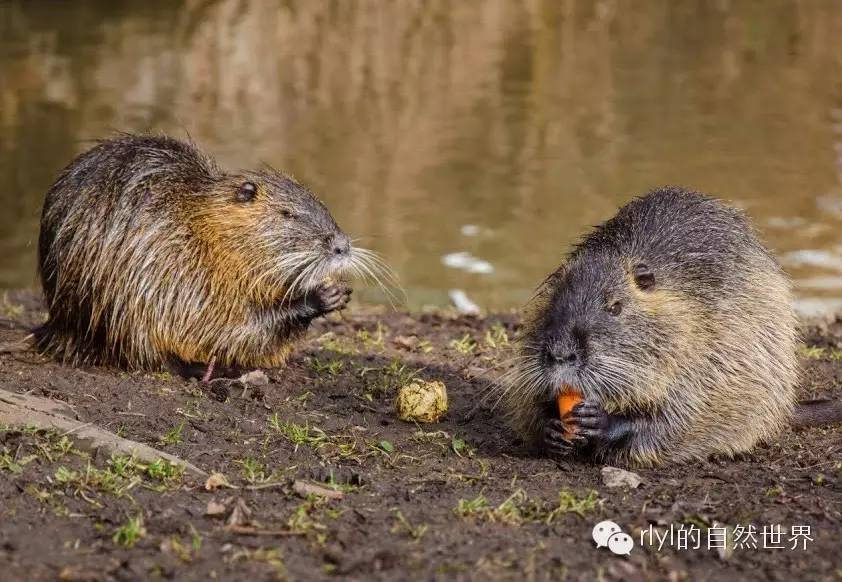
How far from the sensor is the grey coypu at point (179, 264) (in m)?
4.93

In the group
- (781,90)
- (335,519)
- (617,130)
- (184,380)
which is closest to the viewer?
(335,519)

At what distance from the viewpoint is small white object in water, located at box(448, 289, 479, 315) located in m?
7.41

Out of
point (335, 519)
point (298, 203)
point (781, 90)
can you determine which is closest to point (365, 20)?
point (781, 90)

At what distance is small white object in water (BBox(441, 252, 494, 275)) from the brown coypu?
3.83 meters

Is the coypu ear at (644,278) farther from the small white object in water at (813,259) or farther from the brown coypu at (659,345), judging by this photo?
the small white object in water at (813,259)

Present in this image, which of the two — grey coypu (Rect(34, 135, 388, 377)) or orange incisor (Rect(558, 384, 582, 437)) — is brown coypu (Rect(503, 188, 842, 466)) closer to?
orange incisor (Rect(558, 384, 582, 437))

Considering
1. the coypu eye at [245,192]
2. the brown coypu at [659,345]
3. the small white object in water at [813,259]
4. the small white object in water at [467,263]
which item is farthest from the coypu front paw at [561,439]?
the small white object in water at [813,259]

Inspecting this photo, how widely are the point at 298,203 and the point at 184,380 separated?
87 cm

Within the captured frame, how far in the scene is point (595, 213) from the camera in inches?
359

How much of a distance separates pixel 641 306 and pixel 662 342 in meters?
0.14

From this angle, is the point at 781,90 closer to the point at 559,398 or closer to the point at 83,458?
the point at 559,398

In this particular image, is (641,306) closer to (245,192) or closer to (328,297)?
(328,297)

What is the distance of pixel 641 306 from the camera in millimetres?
4145

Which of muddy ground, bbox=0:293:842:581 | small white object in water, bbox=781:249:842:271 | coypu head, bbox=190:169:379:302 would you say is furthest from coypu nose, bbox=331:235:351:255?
small white object in water, bbox=781:249:842:271
